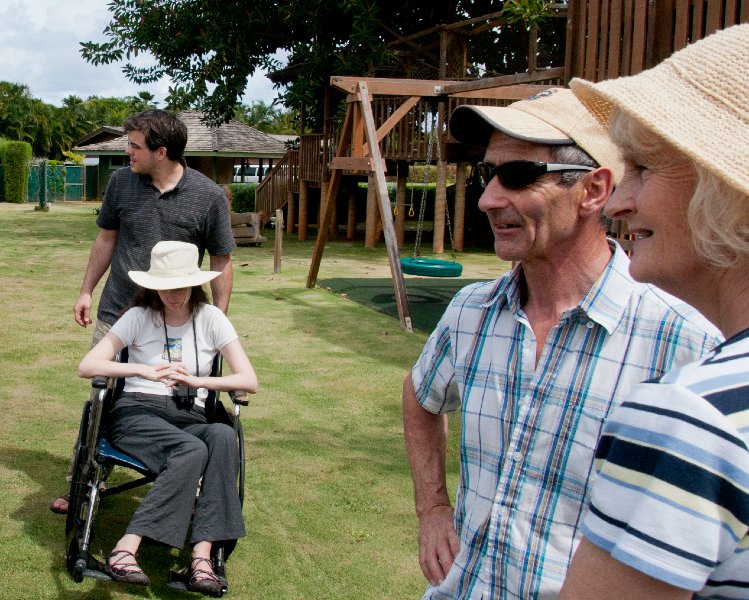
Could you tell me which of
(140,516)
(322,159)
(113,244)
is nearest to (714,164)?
(140,516)

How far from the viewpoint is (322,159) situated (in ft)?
78.9

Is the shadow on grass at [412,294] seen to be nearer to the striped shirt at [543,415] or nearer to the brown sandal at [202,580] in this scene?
the brown sandal at [202,580]

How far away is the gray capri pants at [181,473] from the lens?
4.31 meters

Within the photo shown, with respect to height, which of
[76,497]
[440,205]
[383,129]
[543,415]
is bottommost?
[76,497]

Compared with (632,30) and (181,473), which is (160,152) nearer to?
(181,473)

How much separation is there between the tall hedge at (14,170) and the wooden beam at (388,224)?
1264 inches

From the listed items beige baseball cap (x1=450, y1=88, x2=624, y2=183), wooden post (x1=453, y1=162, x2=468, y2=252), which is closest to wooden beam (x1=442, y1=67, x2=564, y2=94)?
beige baseball cap (x1=450, y1=88, x2=624, y2=183)

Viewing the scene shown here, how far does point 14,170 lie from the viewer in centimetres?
4066

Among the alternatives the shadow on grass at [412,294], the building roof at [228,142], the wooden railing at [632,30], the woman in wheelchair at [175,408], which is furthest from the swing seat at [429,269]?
the building roof at [228,142]

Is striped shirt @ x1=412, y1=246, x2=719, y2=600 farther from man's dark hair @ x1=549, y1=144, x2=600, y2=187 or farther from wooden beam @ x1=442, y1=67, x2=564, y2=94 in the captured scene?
wooden beam @ x1=442, y1=67, x2=564, y2=94

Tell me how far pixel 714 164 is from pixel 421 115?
20.1 metres

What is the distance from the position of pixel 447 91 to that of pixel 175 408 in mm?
8020

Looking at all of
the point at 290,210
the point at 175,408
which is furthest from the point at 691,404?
the point at 290,210

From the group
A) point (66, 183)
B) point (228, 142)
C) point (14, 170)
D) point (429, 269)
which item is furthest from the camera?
point (66, 183)
